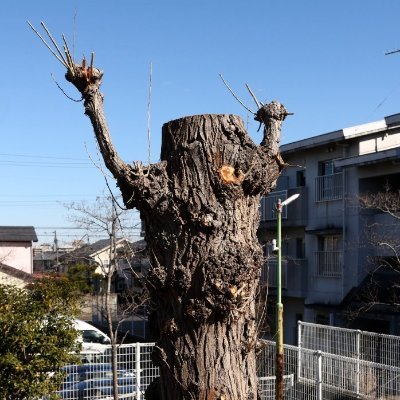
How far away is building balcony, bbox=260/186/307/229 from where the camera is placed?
72.8ft

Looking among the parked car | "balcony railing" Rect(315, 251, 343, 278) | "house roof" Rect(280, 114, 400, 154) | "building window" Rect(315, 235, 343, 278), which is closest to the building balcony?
"building window" Rect(315, 235, 343, 278)

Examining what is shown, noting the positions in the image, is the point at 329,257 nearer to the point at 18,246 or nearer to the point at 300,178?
the point at 300,178

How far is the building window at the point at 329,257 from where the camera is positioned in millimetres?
20516

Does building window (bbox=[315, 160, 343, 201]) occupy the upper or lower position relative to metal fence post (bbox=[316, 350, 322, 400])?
upper

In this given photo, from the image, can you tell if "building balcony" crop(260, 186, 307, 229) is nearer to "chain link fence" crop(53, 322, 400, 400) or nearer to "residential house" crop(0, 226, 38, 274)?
"chain link fence" crop(53, 322, 400, 400)

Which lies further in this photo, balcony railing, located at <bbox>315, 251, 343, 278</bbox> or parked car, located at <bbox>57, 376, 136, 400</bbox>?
balcony railing, located at <bbox>315, 251, 343, 278</bbox>

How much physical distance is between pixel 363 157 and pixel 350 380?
8.32 meters

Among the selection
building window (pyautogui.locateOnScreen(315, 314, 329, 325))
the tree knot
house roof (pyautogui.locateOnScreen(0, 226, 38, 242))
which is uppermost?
the tree knot

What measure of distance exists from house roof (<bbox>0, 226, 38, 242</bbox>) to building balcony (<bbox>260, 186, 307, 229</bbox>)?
47.4ft

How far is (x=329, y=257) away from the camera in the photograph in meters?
20.9

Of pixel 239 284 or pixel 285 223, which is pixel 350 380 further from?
pixel 285 223

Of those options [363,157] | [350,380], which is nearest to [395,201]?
[363,157]

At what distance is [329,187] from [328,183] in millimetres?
151

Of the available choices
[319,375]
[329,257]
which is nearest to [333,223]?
[329,257]
